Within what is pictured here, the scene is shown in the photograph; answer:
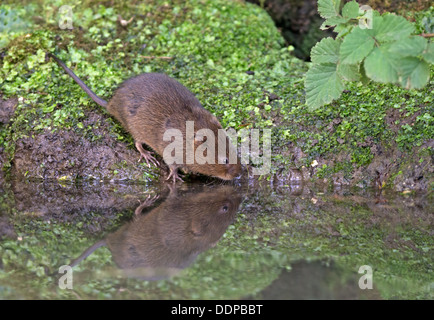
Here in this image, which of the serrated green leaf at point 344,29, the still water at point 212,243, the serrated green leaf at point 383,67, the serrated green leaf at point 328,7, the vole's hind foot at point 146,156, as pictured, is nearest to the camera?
the still water at point 212,243

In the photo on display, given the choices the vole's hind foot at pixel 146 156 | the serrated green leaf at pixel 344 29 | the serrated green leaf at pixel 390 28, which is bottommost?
the vole's hind foot at pixel 146 156

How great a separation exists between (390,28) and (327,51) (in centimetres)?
55

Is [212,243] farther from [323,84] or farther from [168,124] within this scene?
[168,124]

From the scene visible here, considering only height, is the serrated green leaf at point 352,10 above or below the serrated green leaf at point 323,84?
above

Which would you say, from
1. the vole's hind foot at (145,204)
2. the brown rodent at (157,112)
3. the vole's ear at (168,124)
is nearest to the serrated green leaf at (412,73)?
the brown rodent at (157,112)

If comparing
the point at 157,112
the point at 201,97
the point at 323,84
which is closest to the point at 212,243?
the point at 323,84

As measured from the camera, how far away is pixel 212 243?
3.76 m

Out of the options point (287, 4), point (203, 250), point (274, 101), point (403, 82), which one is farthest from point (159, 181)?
point (287, 4)

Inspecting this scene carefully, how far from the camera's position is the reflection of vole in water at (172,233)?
11.5ft

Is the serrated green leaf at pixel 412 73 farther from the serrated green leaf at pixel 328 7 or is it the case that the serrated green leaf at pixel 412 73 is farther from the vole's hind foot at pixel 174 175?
the vole's hind foot at pixel 174 175

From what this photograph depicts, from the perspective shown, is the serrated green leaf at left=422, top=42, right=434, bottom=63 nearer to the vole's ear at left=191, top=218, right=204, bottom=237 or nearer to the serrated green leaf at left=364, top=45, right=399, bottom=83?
the serrated green leaf at left=364, top=45, right=399, bottom=83

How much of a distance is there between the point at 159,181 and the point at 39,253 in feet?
6.40

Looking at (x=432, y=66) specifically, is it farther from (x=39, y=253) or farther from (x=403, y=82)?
(x=39, y=253)

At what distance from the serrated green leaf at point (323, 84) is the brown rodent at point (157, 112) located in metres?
1.32
